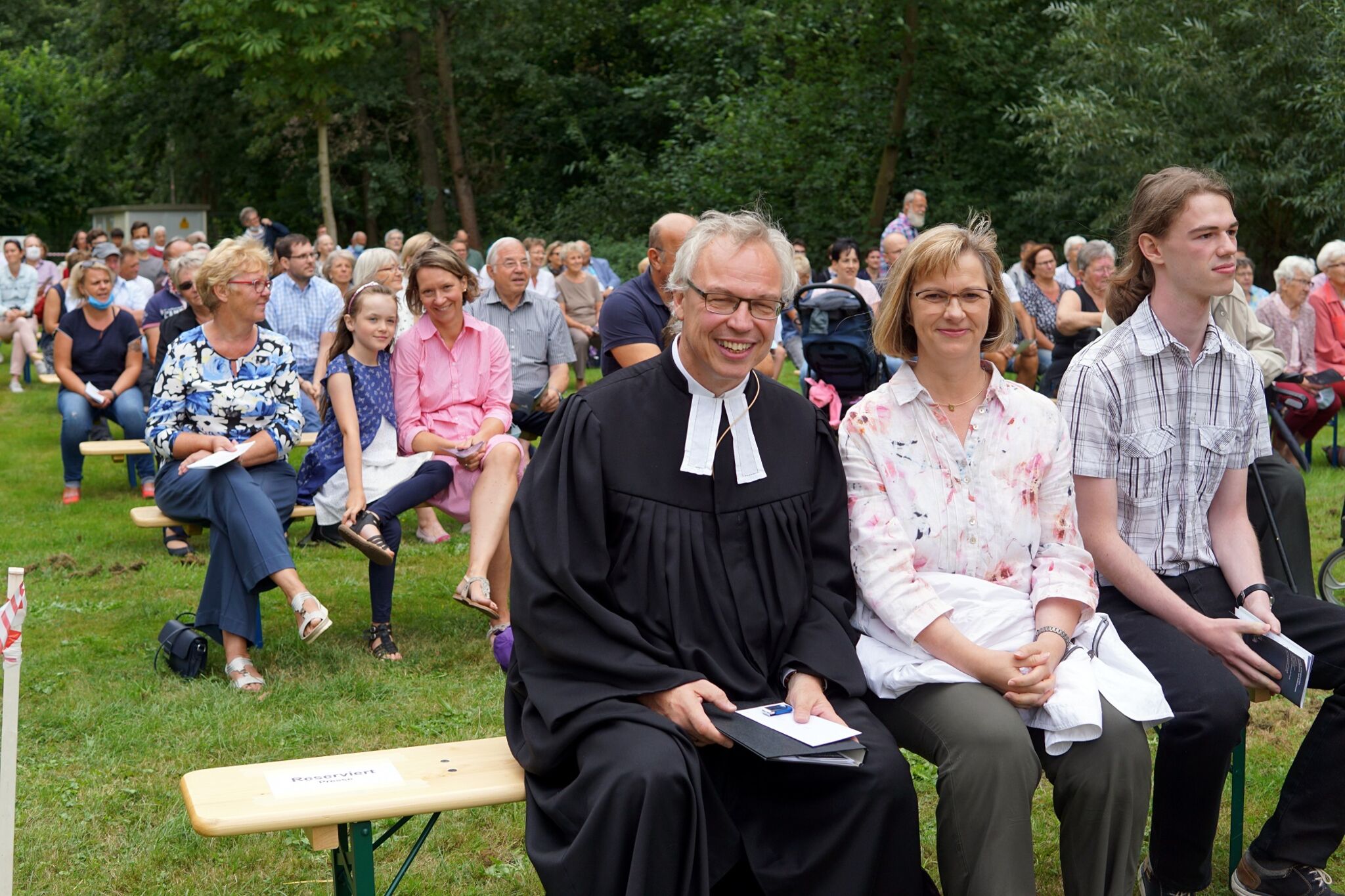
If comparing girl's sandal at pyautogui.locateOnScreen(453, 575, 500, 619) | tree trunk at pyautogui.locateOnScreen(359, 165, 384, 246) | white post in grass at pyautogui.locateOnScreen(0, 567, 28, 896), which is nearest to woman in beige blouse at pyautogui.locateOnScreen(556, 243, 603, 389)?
girl's sandal at pyautogui.locateOnScreen(453, 575, 500, 619)

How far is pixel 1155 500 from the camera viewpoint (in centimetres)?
362

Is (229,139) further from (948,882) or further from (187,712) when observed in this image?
(948,882)

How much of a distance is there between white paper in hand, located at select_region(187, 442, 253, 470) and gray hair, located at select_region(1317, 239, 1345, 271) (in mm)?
8640

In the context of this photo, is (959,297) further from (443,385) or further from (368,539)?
(443,385)

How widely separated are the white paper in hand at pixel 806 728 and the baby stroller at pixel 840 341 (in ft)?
16.3

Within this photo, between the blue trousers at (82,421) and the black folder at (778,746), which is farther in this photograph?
the blue trousers at (82,421)

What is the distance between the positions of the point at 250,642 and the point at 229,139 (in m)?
26.3

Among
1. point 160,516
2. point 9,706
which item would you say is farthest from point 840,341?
point 9,706

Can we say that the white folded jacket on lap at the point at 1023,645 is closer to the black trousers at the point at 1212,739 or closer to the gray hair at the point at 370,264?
the black trousers at the point at 1212,739

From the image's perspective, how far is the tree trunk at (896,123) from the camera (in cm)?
2077

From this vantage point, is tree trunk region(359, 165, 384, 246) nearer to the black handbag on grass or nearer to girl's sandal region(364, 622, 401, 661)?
girl's sandal region(364, 622, 401, 661)

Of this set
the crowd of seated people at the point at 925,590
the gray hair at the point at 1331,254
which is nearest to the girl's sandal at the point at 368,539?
the crowd of seated people at the point at 925,590

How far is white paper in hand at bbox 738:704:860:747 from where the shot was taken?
2801mm

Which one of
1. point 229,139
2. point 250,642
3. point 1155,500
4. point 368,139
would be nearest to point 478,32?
point 368,139
